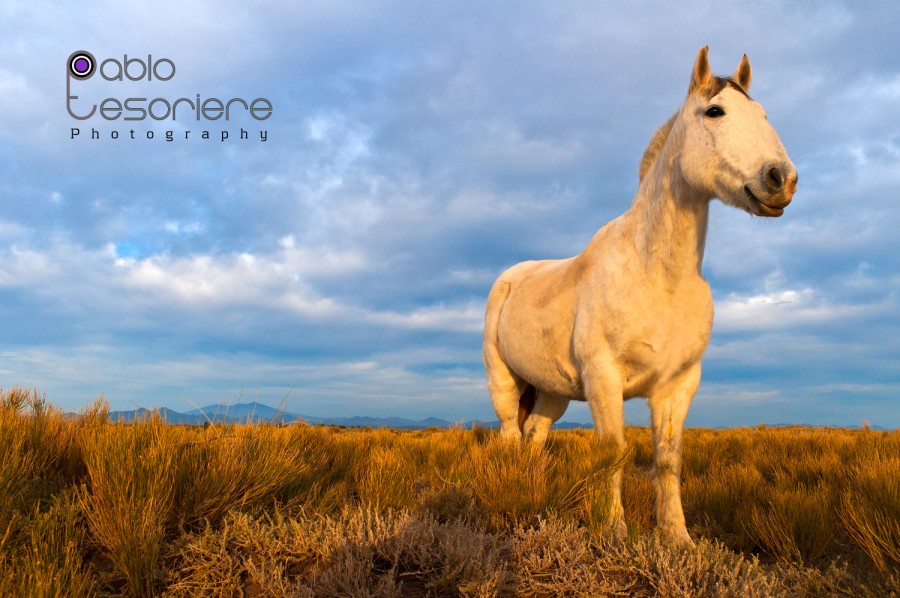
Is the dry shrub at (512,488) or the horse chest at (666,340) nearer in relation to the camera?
the dry shrub at (512,488)

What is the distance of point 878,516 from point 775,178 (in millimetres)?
1924

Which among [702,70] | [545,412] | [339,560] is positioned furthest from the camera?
[545,412]

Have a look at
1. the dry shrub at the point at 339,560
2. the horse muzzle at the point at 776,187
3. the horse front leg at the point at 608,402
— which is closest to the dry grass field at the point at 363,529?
the dry shrub at the point at 339,560

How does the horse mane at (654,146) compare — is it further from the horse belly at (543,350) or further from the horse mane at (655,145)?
the horse belly at (543,350)

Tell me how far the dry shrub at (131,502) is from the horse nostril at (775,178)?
143 inches

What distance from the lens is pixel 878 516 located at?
9.61 feet

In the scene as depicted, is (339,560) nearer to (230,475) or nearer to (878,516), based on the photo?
(230,475)

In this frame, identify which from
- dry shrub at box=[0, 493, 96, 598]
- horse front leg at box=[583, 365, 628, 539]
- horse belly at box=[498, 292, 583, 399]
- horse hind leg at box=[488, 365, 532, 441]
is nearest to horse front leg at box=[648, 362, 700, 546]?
horse front leg at box=[583, 365, 628, 539]

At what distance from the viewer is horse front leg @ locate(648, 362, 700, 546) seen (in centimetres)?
383

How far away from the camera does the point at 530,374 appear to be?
541cm

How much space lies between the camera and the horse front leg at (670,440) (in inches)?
151

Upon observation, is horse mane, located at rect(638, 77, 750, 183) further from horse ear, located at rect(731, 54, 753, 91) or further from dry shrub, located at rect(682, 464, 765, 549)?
dry shrub, located at rect(682, 464, 765, 549)

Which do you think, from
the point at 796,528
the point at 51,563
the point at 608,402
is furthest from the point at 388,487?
the point at 796,528

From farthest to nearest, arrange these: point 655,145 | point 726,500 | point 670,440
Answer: point 655,145, point 726,500, point 670,440
